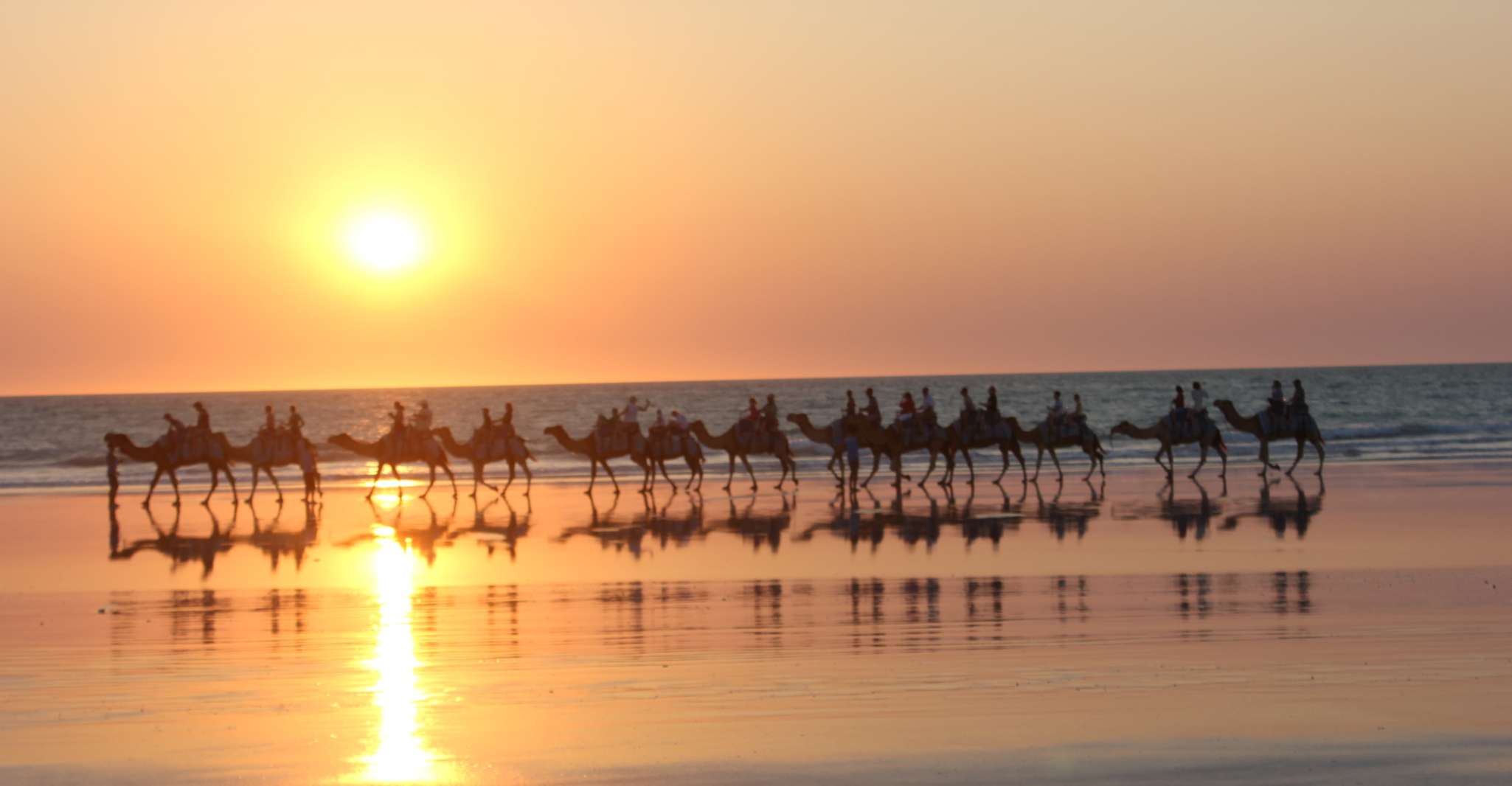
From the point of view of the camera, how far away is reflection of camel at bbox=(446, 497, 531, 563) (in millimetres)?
21891

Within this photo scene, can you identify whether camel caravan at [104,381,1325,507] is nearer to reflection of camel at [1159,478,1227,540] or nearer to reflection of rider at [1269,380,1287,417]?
reflection of rider at [1269,380,1287,417]

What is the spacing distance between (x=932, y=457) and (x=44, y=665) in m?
22.8

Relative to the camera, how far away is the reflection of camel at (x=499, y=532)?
862 inches

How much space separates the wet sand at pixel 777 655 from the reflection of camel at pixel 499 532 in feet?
0.55

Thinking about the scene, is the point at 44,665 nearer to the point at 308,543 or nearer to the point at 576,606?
the point at 576,606

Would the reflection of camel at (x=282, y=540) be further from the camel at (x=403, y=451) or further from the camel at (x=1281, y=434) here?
the camel at (x=1281, y=434)

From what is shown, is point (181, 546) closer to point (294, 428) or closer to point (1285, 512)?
point (294, 428)

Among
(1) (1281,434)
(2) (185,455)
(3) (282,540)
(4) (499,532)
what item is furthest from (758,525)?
(1) (1281,434)

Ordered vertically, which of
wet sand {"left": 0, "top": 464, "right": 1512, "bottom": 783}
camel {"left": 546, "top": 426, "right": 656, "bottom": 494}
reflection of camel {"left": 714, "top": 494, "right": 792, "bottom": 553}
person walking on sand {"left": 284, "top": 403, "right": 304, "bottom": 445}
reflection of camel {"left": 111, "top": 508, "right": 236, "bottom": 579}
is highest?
person walking on sand {"left": 284, "top": 403, "right": 304, "bottom": 445}

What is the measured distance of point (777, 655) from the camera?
12508 mm

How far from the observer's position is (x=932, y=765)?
29.7 ft

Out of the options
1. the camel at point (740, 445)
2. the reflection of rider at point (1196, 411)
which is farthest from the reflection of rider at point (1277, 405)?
the camel at point (740, 445)

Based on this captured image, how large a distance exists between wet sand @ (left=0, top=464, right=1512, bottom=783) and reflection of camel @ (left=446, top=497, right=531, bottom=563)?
17 cm

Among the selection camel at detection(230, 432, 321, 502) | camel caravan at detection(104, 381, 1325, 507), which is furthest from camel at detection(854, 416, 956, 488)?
camel at detection(230, 432, 321, 502)
